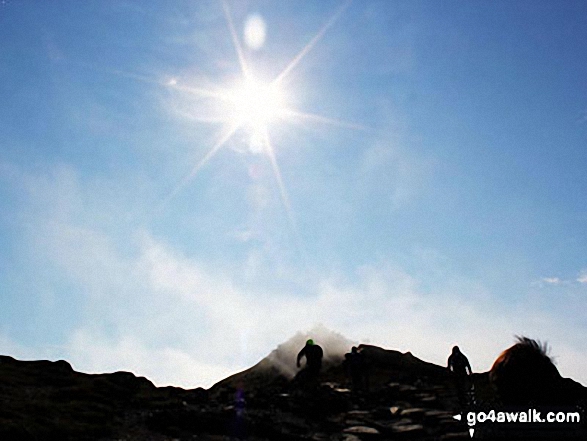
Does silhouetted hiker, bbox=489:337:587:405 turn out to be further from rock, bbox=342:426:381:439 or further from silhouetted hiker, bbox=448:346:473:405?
silhouetted hiker, bbox=448:346:473:405

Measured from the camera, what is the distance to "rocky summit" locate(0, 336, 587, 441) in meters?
12.9

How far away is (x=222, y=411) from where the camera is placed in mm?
16031

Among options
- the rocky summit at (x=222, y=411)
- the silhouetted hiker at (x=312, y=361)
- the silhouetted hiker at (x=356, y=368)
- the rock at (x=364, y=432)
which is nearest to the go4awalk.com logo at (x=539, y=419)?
the rocky summit at (x=222, y=411)

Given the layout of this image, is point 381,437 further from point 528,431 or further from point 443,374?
point 443,374

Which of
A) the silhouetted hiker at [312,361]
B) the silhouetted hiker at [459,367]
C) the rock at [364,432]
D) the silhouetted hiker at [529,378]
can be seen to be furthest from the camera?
the silhouetted hiker at [312,361]

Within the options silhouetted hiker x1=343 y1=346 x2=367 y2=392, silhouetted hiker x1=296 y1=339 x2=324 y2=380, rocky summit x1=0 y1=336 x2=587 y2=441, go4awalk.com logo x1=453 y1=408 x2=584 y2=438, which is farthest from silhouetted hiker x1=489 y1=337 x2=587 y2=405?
silhouetted hiker x1=343 y1=346 x2=367 y2=392

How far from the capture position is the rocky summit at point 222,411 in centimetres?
1288

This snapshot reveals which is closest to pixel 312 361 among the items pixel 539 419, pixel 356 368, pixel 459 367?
pixel 356 368

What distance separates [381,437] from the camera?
14016 mm

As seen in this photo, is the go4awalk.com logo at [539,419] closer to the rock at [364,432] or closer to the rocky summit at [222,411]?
the rocky summit at [222,411]

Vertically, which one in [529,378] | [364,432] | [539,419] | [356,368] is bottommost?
[364,432]

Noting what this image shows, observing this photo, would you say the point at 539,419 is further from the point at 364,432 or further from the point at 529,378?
the point at 364,432

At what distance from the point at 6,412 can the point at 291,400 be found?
9.19 m

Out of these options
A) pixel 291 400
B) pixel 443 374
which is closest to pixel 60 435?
pixel 291 400
